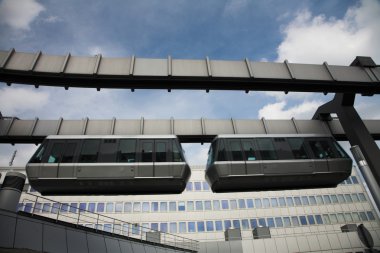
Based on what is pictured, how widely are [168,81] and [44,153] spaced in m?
7.07

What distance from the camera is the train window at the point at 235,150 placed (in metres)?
12.5

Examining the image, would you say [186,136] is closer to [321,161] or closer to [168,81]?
[168,81]

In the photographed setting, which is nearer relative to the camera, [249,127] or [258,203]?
[249,127]

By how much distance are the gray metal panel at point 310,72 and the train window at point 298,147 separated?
11.6 feet

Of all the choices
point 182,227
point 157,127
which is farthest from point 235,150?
point 182,227

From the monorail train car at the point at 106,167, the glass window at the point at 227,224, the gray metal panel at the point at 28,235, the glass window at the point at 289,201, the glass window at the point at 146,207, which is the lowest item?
the gray metal panel at the point at 28,235

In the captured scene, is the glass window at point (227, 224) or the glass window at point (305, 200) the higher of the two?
the glass window at point (305, 200)

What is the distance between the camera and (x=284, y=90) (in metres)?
12.6

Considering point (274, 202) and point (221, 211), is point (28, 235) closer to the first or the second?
point (221, 211)

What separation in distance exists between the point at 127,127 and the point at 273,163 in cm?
841

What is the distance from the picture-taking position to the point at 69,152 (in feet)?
39.9

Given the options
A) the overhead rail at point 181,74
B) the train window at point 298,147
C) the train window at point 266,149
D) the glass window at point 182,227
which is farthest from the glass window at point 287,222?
the overhead rail at point 181,74

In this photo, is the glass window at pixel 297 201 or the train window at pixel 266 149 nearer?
the train window at pixel 266 149

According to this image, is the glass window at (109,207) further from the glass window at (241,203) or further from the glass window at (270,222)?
the glass window at (270,222)
